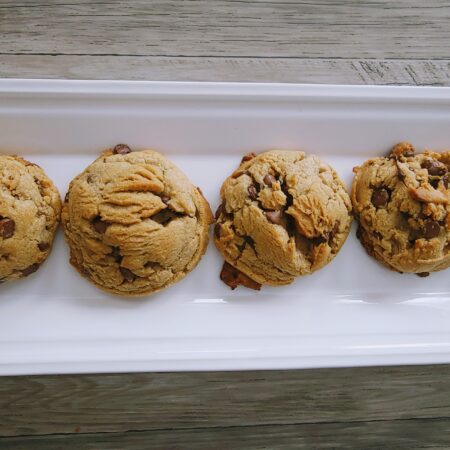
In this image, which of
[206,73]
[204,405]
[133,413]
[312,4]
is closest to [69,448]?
[133,413]

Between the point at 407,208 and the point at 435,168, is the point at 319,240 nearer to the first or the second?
the point at 407,208

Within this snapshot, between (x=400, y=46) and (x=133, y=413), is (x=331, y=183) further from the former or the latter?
(x=133, y=413)

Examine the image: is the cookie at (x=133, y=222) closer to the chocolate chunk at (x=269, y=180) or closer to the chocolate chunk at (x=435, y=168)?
the chocolate chunk at (x=269, y=180)

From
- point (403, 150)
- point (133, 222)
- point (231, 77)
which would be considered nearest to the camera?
point (133, 222)

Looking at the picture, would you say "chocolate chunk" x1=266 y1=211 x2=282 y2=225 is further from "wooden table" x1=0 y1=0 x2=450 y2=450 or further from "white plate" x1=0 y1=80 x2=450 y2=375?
"wooden table" x1=0 y1=0 x2=450 y2=450

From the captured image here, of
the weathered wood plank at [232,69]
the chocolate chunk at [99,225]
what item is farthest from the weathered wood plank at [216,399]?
the weathered wood plank at [232,69]

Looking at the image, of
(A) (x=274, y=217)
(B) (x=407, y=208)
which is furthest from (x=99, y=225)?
(B) (x=407, y=208)
